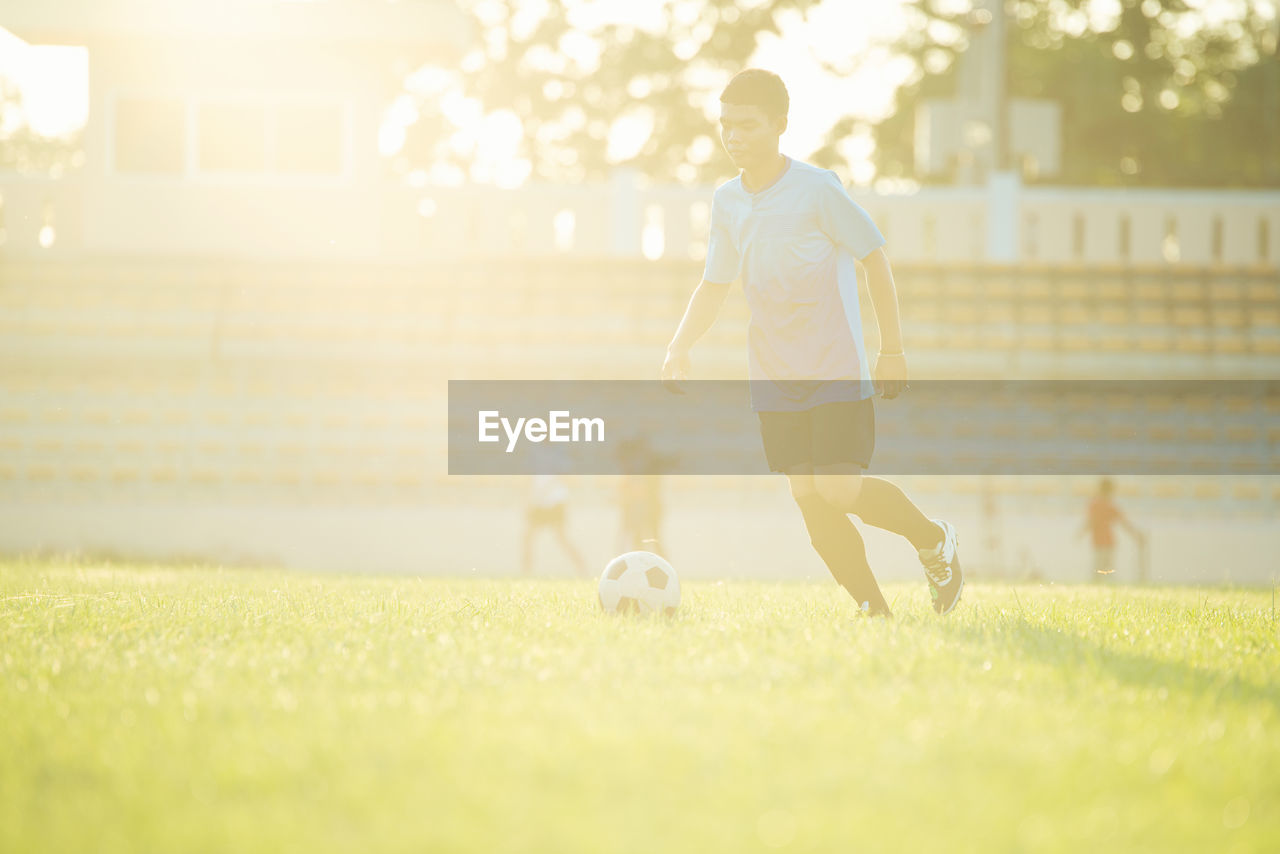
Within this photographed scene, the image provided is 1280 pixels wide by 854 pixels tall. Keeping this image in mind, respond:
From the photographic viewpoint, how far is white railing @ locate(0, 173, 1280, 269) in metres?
17.3

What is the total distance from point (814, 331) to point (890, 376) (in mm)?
323

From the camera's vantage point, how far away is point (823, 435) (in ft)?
15.4

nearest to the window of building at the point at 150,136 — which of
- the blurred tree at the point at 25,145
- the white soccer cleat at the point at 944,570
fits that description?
the white soccer cleat at the point at 944,570

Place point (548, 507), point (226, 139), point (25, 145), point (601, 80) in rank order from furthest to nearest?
point (25, 145)
point (601, 80)
point (226, 139)
point (548, 507)

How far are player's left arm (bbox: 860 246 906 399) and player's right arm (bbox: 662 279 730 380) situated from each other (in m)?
0.60

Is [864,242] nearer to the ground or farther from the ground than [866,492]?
farther from the ground

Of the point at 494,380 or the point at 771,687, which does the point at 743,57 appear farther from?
the point at 771,687

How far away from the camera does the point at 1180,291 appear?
57.2 feet

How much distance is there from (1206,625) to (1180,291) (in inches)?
537

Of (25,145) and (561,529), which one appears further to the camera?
(25,145)

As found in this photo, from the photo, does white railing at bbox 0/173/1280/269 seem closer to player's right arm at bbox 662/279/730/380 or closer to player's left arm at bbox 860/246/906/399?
player's right arm at bbox 662/279/730/380

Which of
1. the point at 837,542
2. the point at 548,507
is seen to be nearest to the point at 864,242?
the point at 837,542

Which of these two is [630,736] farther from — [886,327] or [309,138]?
[309,138]

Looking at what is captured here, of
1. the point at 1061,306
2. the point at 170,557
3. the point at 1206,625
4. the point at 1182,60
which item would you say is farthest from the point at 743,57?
the point at 1206,625
